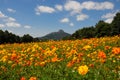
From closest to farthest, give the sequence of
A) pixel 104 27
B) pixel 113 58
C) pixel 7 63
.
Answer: pixel 113 58 < pixel 7 63 < pixel 104 27

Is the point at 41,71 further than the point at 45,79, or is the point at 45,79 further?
the point at 41,71

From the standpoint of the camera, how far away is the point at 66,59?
36.6ft

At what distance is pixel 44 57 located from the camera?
11.3 m

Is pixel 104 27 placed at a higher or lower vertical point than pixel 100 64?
higher

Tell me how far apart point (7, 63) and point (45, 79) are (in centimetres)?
382

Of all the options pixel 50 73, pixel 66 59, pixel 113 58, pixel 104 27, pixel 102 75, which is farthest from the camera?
pixel 104 27

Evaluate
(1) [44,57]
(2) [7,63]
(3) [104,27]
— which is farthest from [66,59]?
(3) [104,27]

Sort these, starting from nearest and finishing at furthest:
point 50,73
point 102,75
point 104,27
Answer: point 102,75
point 50,73
point 104,27

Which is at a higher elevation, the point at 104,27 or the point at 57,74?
the point at 104,27

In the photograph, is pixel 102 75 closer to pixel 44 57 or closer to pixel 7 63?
pixel 44 57

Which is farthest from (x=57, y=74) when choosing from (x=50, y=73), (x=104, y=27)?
(x=104, y=27)

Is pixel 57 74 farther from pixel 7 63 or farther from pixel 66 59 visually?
pixel 7 63

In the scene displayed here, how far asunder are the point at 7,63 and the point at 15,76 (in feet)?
8.35

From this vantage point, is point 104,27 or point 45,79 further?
point 104,27
